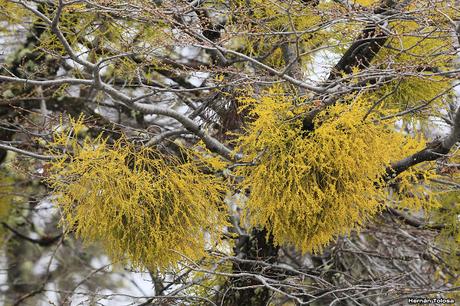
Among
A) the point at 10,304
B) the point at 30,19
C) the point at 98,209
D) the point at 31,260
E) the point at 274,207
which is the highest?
the point at 30,19

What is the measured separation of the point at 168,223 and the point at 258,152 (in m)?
0.59

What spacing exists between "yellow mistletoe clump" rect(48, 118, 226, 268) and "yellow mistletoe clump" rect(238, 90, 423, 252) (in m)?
0.35

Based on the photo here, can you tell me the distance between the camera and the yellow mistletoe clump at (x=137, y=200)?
3828 millimetres

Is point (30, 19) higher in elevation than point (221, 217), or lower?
higher

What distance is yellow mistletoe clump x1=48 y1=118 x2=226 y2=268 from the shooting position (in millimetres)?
3828

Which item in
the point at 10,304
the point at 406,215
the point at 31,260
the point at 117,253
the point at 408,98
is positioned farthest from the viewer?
the point at 31,260

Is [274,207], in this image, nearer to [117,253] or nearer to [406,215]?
[117,253]

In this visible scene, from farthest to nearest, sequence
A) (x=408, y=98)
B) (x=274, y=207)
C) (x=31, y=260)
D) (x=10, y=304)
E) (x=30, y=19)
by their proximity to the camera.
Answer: (x=31, y=260), (x=10, y=304), (x=30, y=19), (x=408, y=98), (x=274, y=207)

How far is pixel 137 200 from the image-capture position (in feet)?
12.7

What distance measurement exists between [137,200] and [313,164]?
0.89 m

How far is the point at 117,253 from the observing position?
419 cm

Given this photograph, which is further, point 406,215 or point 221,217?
point 406,215

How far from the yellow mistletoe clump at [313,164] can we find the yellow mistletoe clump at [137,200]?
1.14 ft

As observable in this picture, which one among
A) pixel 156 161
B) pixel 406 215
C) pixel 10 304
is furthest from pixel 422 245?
pixel 10 304
